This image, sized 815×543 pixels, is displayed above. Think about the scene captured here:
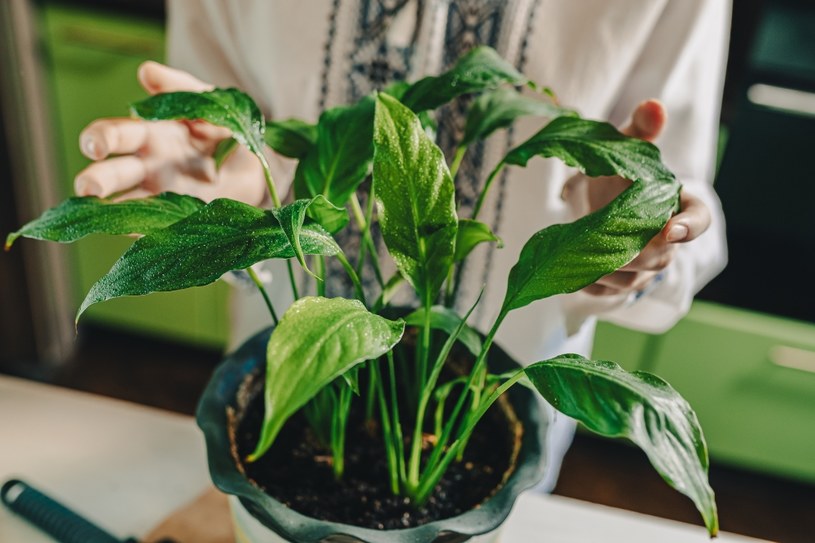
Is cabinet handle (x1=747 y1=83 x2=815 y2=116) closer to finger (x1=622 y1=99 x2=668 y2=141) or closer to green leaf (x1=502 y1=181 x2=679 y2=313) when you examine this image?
finger (x1=622 y1=99 x2=668 y2=141)

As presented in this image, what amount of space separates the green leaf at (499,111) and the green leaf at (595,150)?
0.10 ft

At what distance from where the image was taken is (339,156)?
0.42 metres

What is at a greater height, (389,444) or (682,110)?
(682,110)

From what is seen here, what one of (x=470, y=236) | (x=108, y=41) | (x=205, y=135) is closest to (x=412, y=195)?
(x=470, y=236)

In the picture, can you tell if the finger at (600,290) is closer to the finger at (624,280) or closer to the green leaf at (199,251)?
the finger at (624,280)

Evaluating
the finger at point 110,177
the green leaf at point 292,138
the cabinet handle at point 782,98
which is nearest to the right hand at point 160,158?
the finger at point 110,177

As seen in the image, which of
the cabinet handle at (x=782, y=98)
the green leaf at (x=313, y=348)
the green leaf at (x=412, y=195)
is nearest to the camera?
the green leaf at (x=313, y=348)

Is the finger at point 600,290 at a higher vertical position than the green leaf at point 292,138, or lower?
lower

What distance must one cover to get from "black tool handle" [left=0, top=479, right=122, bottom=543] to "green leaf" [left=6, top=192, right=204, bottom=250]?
0.79ft

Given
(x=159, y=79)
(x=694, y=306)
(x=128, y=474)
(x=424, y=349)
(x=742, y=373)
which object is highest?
(x=159, y=79)

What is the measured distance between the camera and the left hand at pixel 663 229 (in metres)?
0.42

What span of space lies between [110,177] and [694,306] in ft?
3.28

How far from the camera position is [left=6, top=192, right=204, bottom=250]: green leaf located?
353 millimetres

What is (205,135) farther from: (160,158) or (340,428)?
(340,428)
